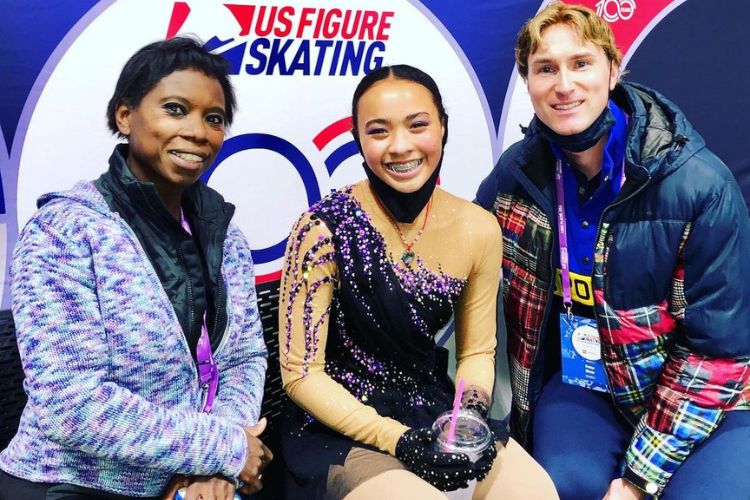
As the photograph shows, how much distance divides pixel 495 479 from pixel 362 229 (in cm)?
62

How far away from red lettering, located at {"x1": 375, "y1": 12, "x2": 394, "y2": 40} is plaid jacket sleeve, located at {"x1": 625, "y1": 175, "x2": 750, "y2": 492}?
105 cm

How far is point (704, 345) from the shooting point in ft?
5.29

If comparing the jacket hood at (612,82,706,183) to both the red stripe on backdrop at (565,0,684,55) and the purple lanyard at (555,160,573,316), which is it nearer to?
the purple lanyard at (555,160,573,316)

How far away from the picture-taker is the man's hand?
1646mm

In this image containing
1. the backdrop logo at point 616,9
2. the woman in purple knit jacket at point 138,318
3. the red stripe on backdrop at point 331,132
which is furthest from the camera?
the backdrop logo at point 616,9

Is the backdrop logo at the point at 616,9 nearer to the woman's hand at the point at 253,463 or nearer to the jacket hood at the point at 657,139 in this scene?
the jacket hood at the point at 657,139

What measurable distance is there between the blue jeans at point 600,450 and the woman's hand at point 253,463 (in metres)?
0.76

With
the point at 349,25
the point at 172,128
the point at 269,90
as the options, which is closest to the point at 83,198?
the point at 172,128

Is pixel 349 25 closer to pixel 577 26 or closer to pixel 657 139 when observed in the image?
pixel 577 26

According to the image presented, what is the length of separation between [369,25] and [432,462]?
51.1 inches

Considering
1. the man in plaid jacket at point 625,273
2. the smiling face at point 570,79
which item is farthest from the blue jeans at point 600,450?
the smiling face at point 570,79

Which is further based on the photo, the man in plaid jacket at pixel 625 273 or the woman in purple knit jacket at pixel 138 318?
the man in plaid jacket at pixel 625 273

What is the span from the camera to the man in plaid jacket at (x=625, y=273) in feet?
5.23

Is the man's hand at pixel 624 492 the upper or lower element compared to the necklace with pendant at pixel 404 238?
lower
